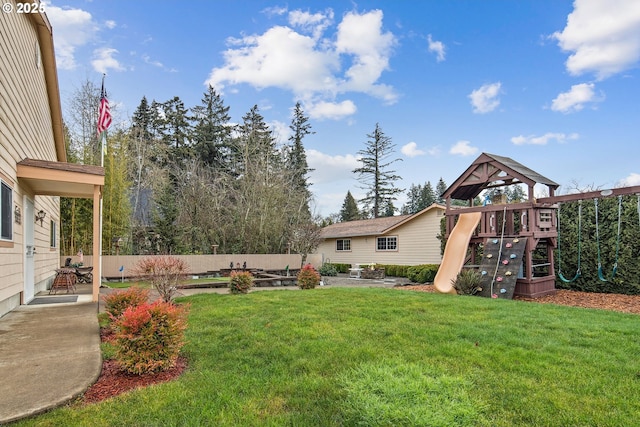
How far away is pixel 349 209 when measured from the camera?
4150 centimetres

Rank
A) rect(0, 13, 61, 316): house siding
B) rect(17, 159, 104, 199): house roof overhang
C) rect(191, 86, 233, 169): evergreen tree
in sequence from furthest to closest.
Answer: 1. rect(191, 86, 233, 169): evergreen tree
2. rect(17, 159, 104, 199): house roof overhang
3. rect(0, 13, 61, 316): house siding

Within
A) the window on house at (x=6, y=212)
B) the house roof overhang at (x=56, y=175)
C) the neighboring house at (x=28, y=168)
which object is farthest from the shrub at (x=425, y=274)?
the window on house at (x=6, y=212)

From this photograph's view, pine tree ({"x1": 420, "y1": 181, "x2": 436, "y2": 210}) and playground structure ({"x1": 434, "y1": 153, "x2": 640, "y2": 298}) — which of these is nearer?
playground structure ({"x1": 434, "y1": 153, "x2": 640, "y2": 298})

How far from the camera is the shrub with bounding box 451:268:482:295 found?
9219mm

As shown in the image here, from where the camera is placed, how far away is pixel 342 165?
35.8 meters

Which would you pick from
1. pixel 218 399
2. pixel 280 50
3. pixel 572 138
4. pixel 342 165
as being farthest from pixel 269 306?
pixel 342 165

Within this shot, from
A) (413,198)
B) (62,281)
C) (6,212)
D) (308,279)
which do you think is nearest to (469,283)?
(308,279)

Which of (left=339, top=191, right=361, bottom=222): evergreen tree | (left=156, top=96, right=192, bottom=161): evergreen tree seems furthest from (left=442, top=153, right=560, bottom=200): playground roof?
(left=339, top=191, right=361, bottom=222): evergreen tree

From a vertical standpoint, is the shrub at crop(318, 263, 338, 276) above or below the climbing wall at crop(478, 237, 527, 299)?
below

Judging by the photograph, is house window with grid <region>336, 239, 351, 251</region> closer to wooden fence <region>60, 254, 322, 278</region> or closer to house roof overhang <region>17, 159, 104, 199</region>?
wooden fence <region>60, 254, 322, 278</region>

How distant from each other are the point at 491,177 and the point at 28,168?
11392mm

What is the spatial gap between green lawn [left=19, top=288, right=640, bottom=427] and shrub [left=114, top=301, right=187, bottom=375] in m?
0.37

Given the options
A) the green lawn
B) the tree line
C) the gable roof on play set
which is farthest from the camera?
the gable roof on play set

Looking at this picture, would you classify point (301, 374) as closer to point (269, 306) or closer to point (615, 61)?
point (269, 306)
